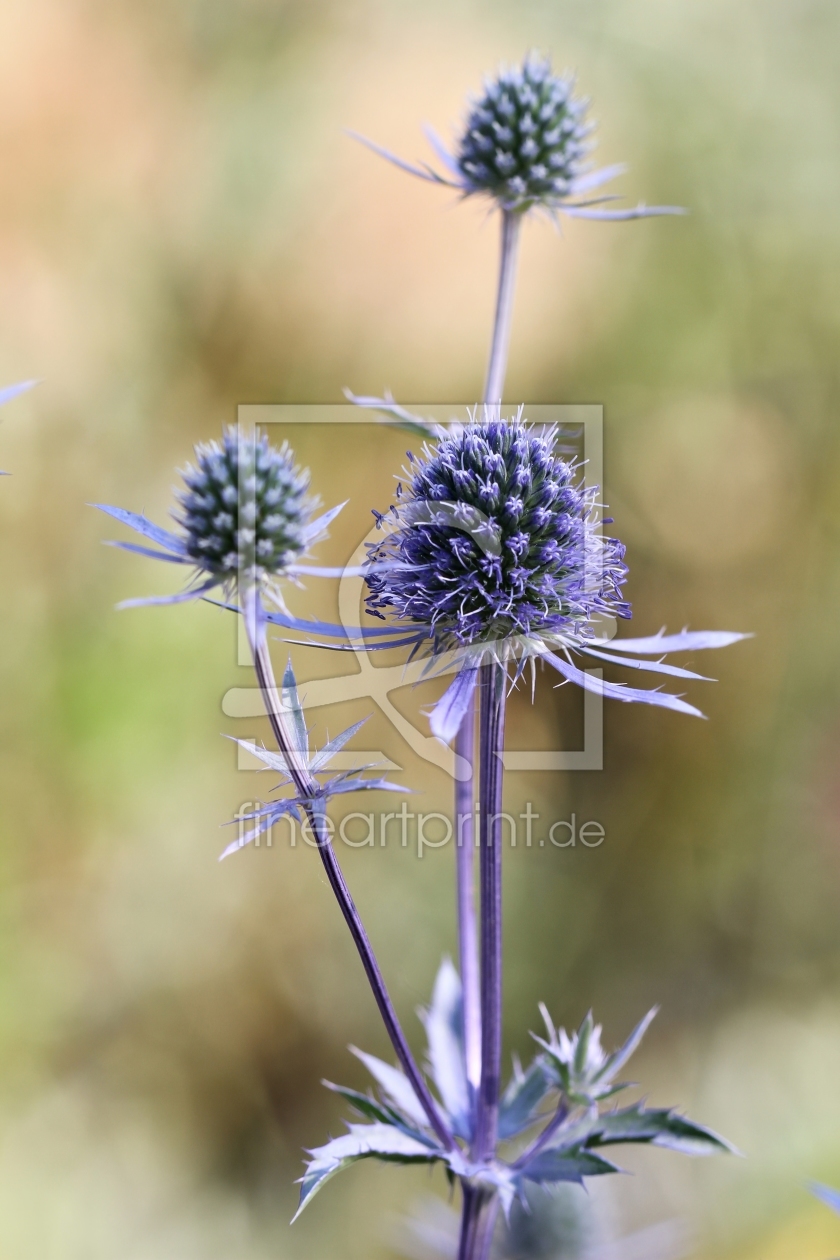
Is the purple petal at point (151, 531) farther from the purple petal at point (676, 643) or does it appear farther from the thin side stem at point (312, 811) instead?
the purple petal at point (676, 643)

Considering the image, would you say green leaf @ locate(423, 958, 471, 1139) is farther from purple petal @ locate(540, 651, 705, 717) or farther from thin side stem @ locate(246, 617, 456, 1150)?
purple petal @ locate(540, 651, 705, 717)

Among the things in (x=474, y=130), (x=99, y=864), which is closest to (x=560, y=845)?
(x=99, y=864)

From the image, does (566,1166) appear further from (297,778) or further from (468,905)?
(297,778)

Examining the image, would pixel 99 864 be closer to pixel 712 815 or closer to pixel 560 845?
pixel 560 845

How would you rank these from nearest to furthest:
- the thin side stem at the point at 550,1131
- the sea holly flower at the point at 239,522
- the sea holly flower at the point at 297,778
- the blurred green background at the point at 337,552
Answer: the sea holly flower at the point at 297,778, the sea holly flower at the point at 239,522, the thin side stem at the point at 550,1131, the blurred green background at the point at 337,552

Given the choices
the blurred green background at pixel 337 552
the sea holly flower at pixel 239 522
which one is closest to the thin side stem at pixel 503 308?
the sea holly flower at pixel 239 522

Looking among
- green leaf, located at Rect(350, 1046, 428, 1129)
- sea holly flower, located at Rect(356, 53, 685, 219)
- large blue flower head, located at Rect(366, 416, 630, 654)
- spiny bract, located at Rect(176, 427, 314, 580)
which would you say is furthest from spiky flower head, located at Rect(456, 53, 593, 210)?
green leaf, located at Rect(350, 1046, 428, 1129)

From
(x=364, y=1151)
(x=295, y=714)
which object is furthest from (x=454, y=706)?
(x=364, y=1151)
